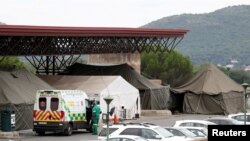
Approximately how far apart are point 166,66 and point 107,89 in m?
Result: 60.1

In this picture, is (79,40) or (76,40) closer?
(76,40)

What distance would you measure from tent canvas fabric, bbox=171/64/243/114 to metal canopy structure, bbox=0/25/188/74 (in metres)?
6.58

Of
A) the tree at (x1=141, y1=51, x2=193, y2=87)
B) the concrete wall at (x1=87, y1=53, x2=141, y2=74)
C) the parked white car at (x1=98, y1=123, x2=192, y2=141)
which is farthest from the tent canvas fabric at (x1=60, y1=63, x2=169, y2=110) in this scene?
the tree at (x1=141, y1=51, x2=193, y2=87)

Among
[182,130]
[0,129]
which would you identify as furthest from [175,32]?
[182,130]

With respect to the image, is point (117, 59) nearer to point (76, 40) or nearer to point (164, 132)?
point (76, 40)

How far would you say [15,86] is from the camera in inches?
1658

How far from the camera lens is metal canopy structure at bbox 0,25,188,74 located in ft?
169

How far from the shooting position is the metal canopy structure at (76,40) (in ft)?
169

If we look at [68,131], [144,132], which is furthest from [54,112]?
[144,132]

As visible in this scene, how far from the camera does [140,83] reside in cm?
5856

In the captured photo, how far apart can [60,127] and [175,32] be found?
34.2 m

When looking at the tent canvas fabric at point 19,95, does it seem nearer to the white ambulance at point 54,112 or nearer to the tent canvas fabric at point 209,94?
the white ambulance at point 54,112

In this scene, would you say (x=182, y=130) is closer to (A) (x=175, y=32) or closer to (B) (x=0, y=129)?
(B) (x=0, y=129)

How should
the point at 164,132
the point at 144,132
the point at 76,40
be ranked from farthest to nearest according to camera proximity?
the point at 76,40 < the point at 164,132 < the point at 144,132
